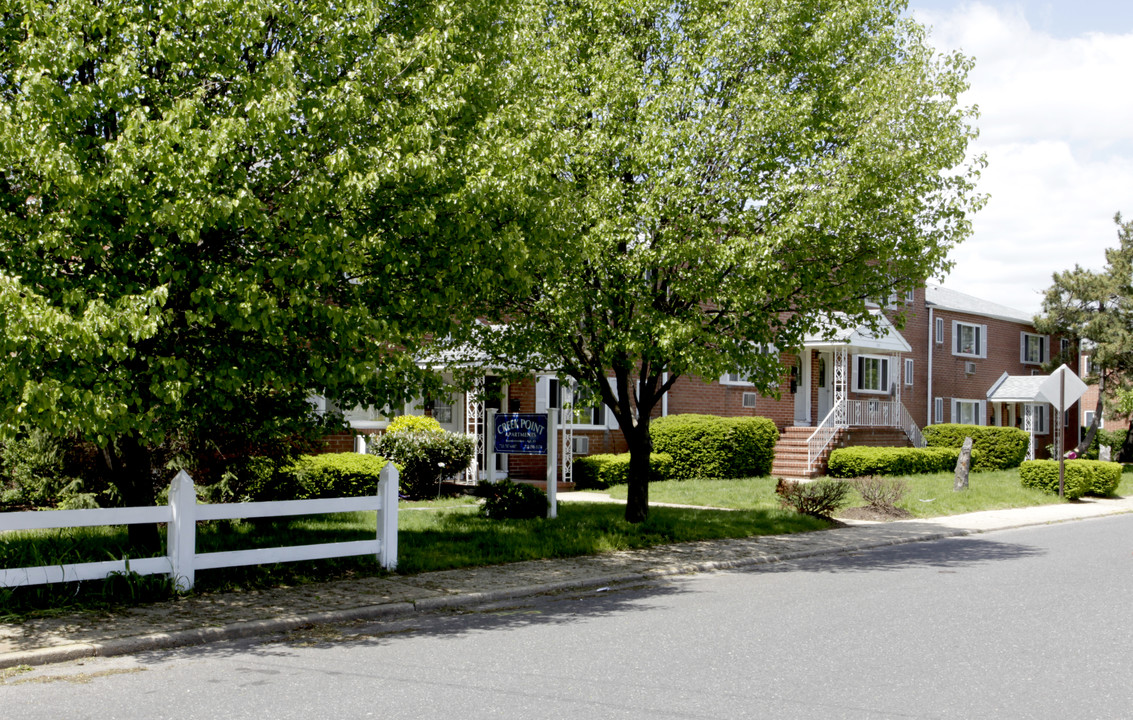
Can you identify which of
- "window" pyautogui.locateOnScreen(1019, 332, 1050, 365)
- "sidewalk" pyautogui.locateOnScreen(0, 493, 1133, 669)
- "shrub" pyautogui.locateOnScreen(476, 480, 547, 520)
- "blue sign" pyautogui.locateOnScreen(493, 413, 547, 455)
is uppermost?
"window" pyautogui.locateOnScreen(1019, 332, 1050, 365)

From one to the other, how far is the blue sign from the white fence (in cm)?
580

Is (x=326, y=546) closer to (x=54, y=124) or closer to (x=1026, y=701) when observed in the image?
(x=54, y=124)

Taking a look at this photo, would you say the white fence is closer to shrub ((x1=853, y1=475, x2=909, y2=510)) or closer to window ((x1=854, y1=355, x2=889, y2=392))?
→ shrub ((x1=853, y1=475, x2=909, y2=510))

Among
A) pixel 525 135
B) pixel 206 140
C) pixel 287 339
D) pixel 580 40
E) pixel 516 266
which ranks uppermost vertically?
pixel 580 40

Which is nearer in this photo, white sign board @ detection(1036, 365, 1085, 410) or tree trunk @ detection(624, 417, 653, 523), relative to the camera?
tree trunk @ detection(624, 417, 653, 523)

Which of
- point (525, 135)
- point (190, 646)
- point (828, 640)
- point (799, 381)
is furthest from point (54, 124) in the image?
point (799, 381)

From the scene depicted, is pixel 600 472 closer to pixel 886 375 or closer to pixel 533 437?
pixel 533 437

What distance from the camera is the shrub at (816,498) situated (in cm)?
1944

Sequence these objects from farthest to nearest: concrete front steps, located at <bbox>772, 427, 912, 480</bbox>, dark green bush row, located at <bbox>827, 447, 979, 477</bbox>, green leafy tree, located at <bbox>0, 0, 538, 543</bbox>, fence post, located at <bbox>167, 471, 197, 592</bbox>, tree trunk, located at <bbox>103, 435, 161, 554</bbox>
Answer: concrete front steps, located at <bbox>772, 427, 912, 480</bbox>
dark green bush row, located at <bbox>827, 447, 979, 477</bbox>
tree trunk, located at <bbox>103, 435, 161, 554</bbox>
fence post, located at <bbox>167, 471, 197, 592</bbox>
green leafy tree, located at <bbox>0, 0, 538, 543</bbox>

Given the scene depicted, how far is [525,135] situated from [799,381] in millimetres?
26476

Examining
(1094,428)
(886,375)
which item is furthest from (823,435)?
(1094,428)

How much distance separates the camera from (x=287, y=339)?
9883 mm

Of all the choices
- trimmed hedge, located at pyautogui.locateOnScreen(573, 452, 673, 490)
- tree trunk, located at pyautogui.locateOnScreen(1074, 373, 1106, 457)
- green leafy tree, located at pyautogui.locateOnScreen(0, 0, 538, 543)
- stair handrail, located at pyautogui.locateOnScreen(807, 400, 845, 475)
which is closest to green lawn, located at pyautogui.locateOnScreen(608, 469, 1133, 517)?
trimmed hedge, located at pyautogui.locateOnScreen(573, 452, 673, 490)

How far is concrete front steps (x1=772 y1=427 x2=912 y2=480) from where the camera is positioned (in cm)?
3155
